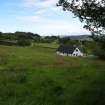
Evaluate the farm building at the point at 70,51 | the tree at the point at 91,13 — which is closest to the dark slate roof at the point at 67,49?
the farm building at the point at 70,51

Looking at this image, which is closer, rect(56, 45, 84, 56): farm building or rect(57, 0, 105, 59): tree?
rect(57, 0, 105, 59): tree

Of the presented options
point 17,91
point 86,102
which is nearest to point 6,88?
point 17,91

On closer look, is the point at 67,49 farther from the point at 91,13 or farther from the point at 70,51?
the point at 91,13

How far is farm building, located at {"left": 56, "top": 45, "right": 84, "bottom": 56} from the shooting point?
297ft

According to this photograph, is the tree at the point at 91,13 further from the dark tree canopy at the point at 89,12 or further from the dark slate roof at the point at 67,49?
the dark slate roof at the point at 67,49

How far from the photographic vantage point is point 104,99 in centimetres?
1438

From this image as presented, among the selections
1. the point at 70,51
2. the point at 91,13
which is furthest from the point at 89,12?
the point at 70,51

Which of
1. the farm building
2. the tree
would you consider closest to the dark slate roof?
the farm building

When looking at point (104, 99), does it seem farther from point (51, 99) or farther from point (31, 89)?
point (31, 89)

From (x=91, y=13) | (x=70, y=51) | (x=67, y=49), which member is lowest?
(x=70, y=51)

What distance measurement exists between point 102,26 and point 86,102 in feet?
12.2

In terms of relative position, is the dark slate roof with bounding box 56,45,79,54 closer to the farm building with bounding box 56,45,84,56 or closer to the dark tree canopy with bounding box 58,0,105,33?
the farm building with bounding box 56,45,84,56

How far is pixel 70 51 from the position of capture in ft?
306

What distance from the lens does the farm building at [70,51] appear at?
297 ft
